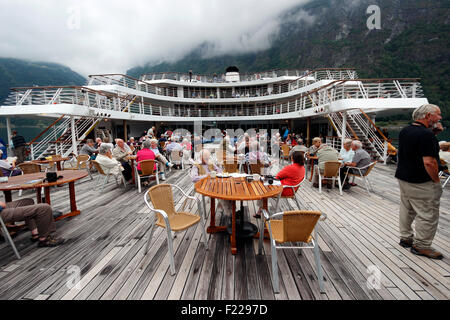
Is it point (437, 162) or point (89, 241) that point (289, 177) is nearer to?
point (437, 162)

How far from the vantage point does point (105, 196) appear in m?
4.48

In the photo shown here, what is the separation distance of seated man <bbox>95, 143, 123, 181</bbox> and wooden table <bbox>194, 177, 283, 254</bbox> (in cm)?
325

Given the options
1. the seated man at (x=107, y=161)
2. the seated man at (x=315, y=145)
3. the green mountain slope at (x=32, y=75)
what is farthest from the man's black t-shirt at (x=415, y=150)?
the green mountain slope at (x=32, y=75)

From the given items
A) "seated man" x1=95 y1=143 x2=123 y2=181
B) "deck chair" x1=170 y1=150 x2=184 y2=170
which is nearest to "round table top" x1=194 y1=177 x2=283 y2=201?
"seated man" x1=95 y1=143 x2=123 y2=181

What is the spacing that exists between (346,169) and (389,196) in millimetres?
1018

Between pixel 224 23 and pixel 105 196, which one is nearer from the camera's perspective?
pixel 105 196

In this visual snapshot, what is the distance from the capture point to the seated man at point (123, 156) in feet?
17.1

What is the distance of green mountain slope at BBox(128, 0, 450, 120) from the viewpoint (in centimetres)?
3659

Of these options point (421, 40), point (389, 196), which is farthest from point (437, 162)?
point (421, 40)

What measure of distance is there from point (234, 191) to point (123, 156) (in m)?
4.16

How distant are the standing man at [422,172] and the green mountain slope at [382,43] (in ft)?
140

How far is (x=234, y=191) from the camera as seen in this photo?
228cm

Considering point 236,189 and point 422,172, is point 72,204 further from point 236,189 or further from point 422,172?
point 422,172
